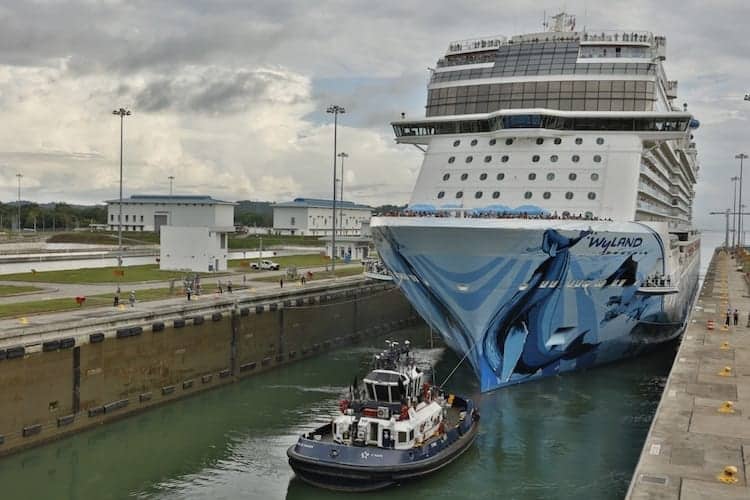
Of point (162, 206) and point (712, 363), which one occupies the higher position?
point (162, 206)

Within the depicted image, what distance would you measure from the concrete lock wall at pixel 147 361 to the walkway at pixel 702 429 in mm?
17488

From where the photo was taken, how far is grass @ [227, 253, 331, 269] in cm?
6370

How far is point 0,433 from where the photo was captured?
23250 millimetres

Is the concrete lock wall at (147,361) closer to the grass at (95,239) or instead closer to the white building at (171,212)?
the grass at (95,239)

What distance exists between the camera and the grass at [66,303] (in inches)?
1209

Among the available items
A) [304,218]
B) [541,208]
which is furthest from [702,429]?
[304,218]

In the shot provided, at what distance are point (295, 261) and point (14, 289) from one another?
32.9 metres

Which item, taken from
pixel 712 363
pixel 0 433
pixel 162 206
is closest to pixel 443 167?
pixel 712 363

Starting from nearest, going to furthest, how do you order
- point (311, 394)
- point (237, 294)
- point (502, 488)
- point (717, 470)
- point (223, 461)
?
point (717, 470), point (502, 488), point (223, 461), point (311, 394), point (237, 294)

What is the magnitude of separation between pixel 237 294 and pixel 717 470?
90.0 feet

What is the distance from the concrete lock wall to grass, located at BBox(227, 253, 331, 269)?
19369 mm

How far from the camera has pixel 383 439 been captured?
2139 cm

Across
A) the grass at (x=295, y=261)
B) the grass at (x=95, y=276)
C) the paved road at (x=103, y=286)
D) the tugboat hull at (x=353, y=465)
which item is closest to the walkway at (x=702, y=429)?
the tugboat hull at (x=353, y=465)

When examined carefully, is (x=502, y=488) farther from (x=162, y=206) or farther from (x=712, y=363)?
(x=162, y=206)
